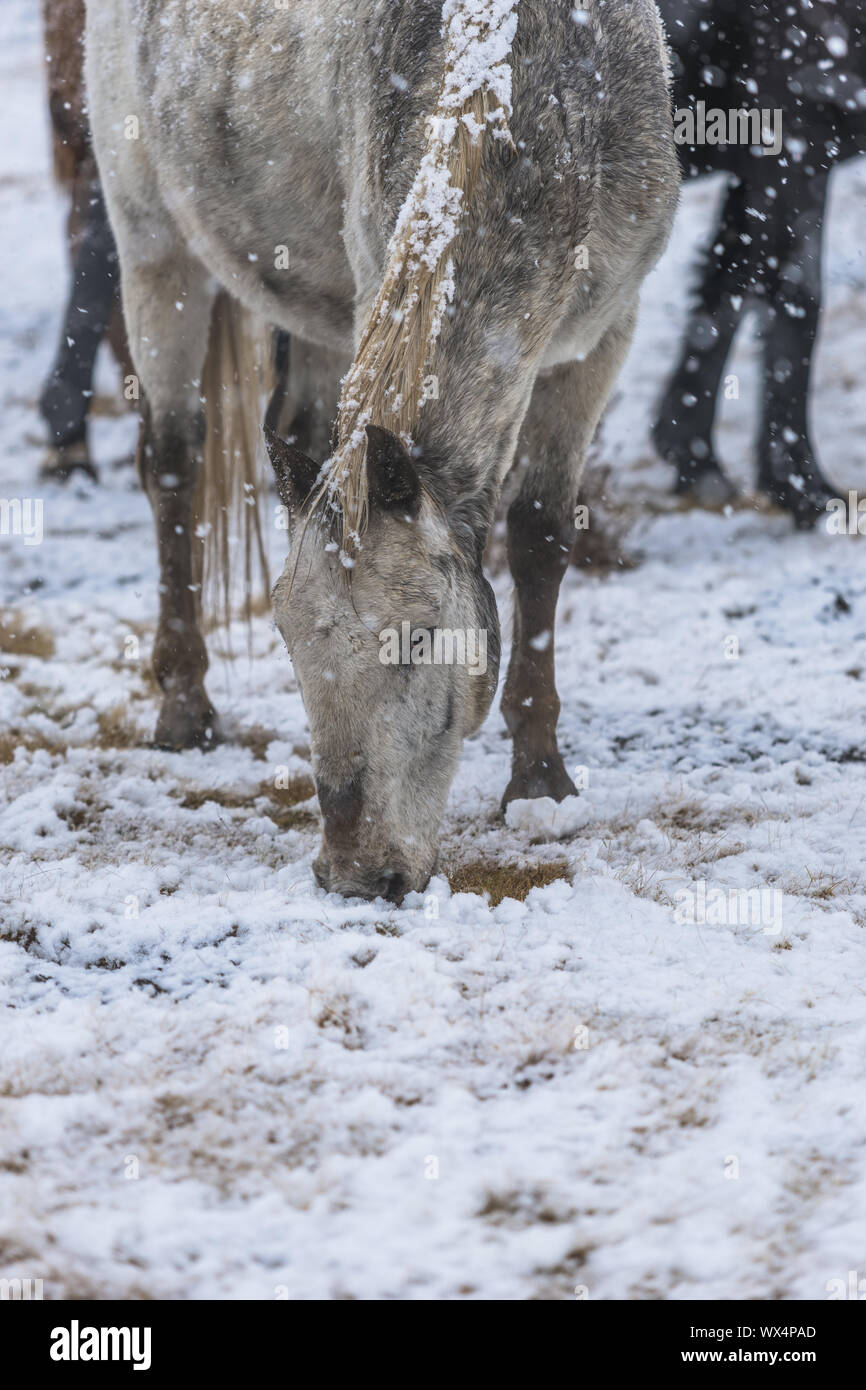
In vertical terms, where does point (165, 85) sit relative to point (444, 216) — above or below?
above

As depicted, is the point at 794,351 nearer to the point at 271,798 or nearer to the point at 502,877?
the point at 271,798

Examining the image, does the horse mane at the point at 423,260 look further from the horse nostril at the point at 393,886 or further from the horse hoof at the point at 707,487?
the horse hoof at the point at 707,487

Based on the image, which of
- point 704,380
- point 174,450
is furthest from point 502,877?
point 704,380

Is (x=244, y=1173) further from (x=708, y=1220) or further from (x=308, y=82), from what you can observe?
(x=308, y=82)

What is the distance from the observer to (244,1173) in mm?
2154

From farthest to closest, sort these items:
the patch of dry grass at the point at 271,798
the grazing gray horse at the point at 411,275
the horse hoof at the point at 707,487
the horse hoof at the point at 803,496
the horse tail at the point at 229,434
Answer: the horse hoof at the point at 707,487, the horse hoof at the point at 803,496, the horse tail at the point at 229,434, the patch of dry grass at the point at 271,798, the grazing gray horse at the point at 411,275

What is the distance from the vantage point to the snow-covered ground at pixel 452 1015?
2.00 m

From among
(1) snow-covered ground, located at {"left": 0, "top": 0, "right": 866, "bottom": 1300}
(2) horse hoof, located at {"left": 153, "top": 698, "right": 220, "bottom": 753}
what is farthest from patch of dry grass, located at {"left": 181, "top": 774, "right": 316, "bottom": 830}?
(2) horse hoof, located at {"left": 153, "top": 698, "right": 220, "bottom": 753}

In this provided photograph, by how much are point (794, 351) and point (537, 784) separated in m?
3.99

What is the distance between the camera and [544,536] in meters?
3.98

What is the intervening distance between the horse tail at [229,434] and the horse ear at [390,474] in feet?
6.97

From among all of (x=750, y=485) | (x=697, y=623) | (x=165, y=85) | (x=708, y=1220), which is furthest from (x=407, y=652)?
(x=750, y=485)

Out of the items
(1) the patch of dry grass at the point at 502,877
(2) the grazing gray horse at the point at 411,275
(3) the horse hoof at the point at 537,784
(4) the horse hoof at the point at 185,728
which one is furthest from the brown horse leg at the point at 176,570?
(1) the patch of dry grass at the point at 502,877

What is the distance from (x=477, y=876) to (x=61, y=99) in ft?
20.7
